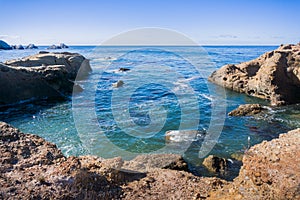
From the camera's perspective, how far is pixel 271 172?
14.3 feet

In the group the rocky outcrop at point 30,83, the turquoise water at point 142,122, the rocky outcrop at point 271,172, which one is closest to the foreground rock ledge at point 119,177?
the rocky outcrop at point 271,172

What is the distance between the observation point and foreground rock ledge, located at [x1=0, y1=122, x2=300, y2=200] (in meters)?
4.32

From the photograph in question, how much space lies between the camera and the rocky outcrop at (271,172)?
4129 millimetres

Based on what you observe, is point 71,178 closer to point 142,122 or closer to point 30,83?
point 142,122

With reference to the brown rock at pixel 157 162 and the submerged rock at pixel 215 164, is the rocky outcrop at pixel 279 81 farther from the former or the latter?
the brown rock at pixel 157 162

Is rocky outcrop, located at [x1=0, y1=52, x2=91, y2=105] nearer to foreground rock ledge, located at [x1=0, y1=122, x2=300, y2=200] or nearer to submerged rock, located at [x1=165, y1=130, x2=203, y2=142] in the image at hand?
submerged rock, located at [x1=165, y1=130, x2=203, y2=142]

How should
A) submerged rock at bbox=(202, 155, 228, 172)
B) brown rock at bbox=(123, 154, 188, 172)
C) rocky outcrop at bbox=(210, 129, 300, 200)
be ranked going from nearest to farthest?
rocky outcrop at bbox=(210, 129, 300, 200) → brown rock at bbox=(123, 154, 188, 172) → submerged rock at bbox=(202, 155, 228, 172)

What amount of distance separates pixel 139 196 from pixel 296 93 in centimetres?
1767

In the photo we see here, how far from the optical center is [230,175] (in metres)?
8.15

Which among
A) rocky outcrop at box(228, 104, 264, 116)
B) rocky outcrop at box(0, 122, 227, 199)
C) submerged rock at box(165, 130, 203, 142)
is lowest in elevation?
submerged rock at box(165, 130, 203, 142)

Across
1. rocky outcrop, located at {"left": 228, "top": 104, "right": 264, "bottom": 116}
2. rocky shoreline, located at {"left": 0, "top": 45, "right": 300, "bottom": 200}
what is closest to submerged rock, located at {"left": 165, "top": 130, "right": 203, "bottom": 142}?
rocky shoreline, located at {"left": 0, "top": 45, "right": 300, "bottom": 200}

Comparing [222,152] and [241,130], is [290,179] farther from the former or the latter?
[241,130]

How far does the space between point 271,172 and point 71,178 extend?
3930 mm

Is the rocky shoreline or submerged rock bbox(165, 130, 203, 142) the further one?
submerged rock bbox(165, 130, 203, 142)
